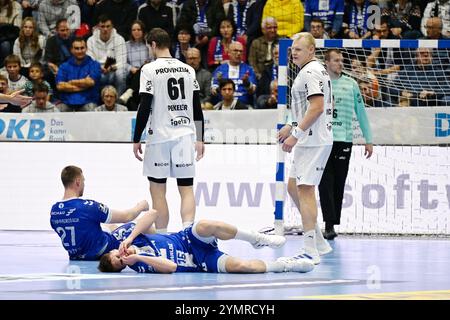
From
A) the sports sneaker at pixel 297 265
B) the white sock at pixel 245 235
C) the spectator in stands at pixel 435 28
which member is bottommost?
the sports sneaker at pixel 297 265

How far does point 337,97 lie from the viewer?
15.5 metres

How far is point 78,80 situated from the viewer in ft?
67.0

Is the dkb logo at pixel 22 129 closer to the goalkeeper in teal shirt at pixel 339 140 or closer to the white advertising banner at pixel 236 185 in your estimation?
the white advertising banner at pixel 236 185

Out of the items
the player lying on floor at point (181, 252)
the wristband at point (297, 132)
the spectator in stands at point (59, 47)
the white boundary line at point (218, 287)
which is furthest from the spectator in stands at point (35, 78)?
the white boundary line at point (218, 287)

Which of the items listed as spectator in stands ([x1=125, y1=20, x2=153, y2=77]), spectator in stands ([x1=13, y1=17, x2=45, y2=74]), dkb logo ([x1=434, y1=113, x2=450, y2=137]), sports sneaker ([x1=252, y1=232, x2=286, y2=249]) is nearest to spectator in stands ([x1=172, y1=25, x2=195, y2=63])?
spectator in stands ([x1=125, y1=20, x2=153, y2=77])

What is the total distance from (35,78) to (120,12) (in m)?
2.22

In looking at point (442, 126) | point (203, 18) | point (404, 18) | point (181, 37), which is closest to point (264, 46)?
point (203, 18)

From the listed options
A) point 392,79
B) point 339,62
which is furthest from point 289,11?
point 339,62

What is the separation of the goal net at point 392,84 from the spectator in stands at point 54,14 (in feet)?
18.9

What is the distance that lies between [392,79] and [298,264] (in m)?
8.05

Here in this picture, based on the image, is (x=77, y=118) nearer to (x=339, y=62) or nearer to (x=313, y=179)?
(x=339, y=62)

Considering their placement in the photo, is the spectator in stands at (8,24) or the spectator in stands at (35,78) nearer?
the spectator in stands at (35,78)

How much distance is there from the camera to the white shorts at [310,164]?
11.9 metres

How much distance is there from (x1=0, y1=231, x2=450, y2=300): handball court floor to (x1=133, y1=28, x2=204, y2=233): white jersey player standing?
106 cm
